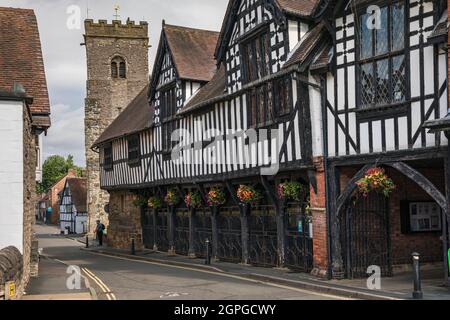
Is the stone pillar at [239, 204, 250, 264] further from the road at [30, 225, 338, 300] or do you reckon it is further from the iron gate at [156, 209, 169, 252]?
the iron gate at [156, 209, 169, 252]

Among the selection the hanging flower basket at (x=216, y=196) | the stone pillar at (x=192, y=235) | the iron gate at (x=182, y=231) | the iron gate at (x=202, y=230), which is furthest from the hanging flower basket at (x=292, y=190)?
the iron gate at (x=182, y=231)

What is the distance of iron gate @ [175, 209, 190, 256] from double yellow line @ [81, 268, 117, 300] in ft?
17.2

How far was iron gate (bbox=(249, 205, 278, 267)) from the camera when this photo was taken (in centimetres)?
1972

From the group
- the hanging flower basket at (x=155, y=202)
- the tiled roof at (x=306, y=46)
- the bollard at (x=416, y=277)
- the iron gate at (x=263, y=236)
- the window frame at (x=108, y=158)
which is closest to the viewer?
the bollard at (x=416, y=277)

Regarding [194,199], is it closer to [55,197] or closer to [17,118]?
[17,118]

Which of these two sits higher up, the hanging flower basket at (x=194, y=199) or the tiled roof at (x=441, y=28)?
the tiled roof at (x=441, y=28)

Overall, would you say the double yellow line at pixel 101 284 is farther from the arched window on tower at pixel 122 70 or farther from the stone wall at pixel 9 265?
the arched window on tower at pixel 122 70

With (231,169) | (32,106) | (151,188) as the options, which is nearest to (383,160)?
(231,169)

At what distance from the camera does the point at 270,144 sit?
18.4 meters

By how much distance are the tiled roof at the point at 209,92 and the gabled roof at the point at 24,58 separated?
621cm

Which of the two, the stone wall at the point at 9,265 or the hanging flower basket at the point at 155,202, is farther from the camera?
the hanging flower basket at the point at 155,202

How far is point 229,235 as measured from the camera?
2280cm

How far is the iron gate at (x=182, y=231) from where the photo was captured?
87.8ft

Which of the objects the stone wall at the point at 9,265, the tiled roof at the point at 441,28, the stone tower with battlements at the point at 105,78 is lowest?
the stone wall at the point at 9,265
